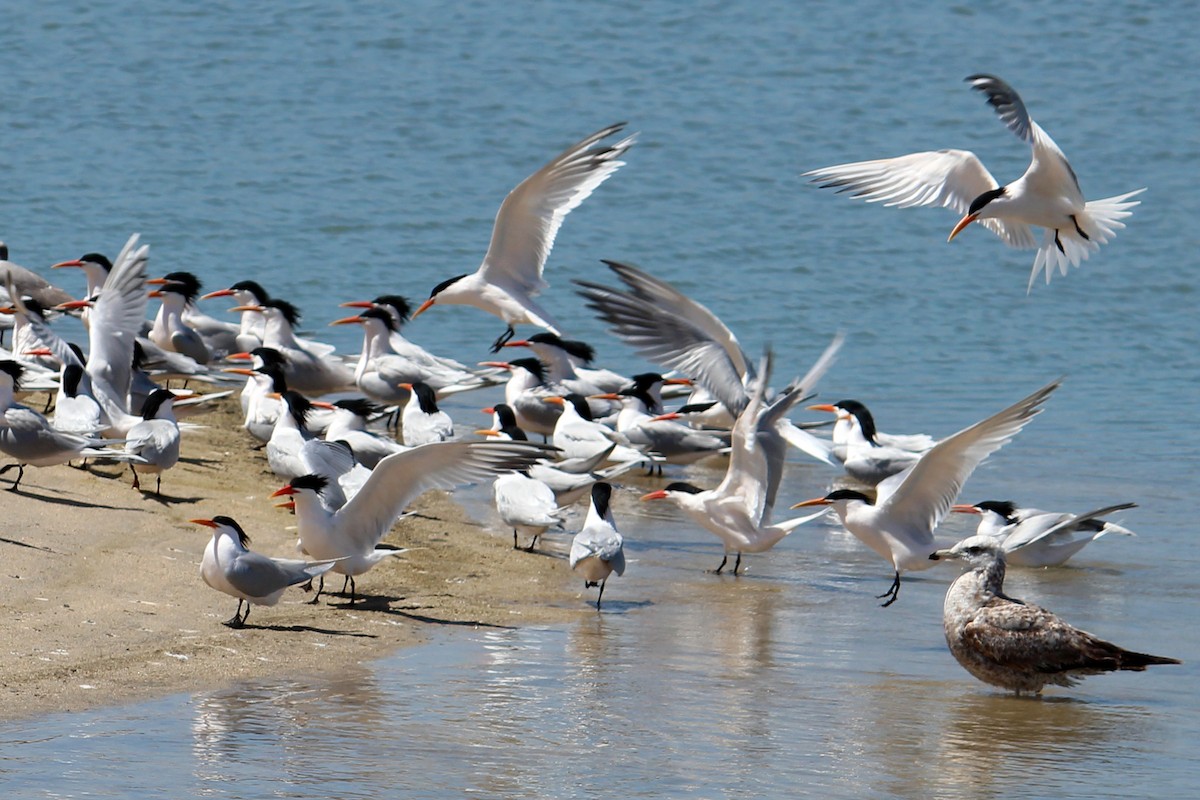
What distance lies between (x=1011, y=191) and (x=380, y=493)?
362cm

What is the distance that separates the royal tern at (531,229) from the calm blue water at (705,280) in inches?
61.7

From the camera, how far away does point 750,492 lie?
8.40 m

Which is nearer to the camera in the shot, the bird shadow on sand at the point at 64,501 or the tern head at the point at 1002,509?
the bird shadow on sand at the point at 64,501

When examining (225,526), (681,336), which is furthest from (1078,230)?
(225,526)

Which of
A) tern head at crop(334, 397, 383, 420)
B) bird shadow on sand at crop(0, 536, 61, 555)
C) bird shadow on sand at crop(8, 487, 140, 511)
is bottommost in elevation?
bird shadow on sand at crop(0, 536, 61, 555)

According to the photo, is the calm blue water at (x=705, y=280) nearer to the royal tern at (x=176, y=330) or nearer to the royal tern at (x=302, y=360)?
the royal tern at (x=302, y=360)

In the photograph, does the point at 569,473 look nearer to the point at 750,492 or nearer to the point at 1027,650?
the point at 750,492

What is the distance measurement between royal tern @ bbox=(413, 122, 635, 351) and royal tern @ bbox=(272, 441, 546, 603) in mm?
3197

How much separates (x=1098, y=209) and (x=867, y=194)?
4.43 ft

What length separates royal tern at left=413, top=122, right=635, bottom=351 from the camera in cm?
1035

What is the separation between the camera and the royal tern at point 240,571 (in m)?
6.50

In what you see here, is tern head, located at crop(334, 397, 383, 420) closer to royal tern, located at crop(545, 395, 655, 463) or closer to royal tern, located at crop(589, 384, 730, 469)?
royal tern, located at crop(545, 395, 655, 463)

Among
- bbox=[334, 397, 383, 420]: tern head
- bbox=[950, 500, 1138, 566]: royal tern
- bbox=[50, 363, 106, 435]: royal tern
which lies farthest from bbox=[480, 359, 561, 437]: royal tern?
bbox=[950, 500, 1138, 566]: royal tern

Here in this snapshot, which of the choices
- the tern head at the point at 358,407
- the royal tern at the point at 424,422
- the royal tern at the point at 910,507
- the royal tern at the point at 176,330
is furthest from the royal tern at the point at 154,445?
the royal tern at the point at 176,330
